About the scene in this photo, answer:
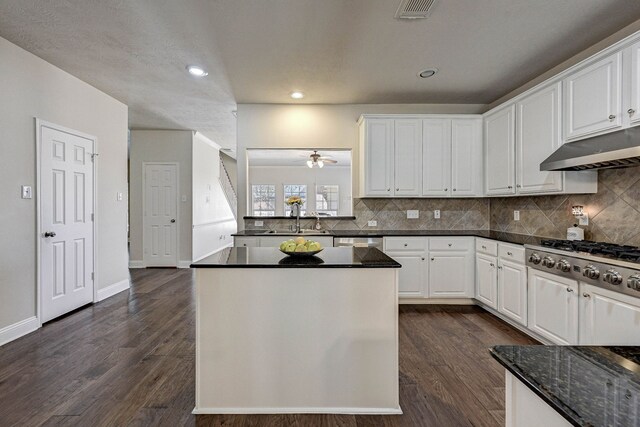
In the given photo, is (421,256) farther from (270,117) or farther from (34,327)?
(34,327)

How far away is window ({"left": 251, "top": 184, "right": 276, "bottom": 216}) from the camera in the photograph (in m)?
4.86

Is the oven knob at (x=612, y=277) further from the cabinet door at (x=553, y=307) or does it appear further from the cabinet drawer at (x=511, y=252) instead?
the cabinet drawer at (x=511, y=252)

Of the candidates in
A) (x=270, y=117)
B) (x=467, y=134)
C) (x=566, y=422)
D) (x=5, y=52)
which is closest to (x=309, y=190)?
(x=270, y=117)

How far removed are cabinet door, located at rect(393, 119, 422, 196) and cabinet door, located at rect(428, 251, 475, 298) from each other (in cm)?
90

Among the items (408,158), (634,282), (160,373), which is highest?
(408,158)

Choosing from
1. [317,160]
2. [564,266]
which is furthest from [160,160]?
[564,266]

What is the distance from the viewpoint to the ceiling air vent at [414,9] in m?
2.31

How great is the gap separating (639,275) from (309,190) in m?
3.91

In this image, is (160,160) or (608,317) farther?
(160,160)

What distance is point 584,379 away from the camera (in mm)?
699

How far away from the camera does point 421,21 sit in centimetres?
260

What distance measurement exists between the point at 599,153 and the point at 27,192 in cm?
498

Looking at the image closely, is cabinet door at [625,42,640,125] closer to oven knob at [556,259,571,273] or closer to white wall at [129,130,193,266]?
oven knob at [556,259,571,273]

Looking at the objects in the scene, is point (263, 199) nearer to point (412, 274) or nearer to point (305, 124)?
point (305, 124)
